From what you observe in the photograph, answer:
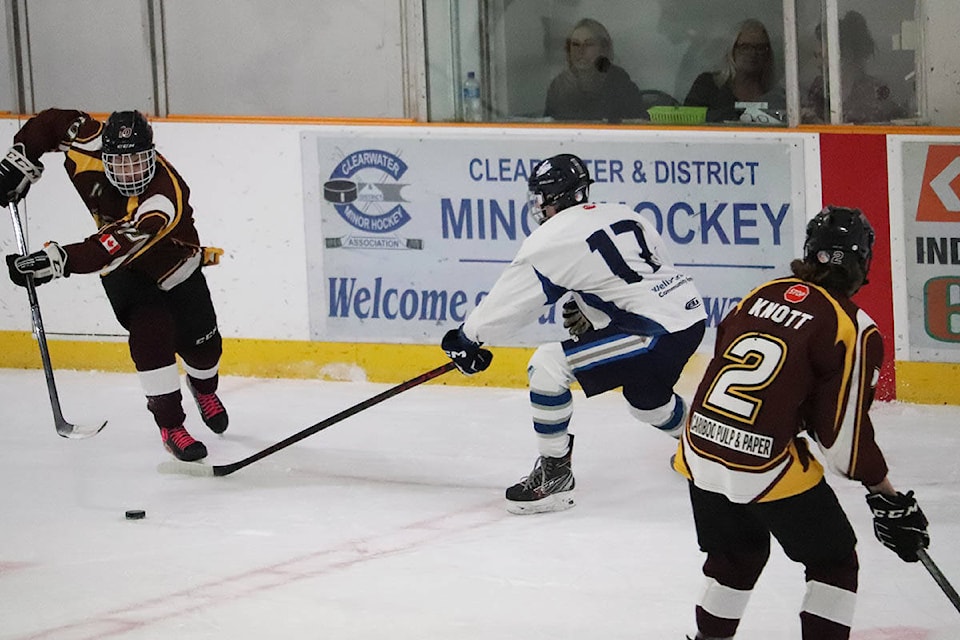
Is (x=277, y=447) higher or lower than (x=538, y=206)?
lower

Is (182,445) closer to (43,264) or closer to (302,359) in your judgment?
(43,264)

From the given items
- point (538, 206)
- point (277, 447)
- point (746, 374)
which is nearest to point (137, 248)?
point (277, 447)

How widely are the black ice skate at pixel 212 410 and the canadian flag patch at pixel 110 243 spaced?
79cm

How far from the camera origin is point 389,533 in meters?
3.98

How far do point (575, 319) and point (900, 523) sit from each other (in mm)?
1734

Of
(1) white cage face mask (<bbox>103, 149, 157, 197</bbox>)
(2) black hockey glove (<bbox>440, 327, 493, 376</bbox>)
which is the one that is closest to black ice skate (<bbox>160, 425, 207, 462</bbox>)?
(1) white cage face mask (<bbox>103, 149, 157, 197</bbox>)

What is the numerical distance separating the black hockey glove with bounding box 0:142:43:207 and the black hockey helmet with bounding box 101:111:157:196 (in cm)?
42

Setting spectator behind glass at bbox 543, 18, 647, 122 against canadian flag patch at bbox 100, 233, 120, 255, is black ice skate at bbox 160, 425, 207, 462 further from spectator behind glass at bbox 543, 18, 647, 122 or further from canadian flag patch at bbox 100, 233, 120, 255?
spectator behind glass at bbox 543, 18, 647, 122

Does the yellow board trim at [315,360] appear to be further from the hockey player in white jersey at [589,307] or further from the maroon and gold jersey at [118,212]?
the hockey player in white jersey at [589,307]

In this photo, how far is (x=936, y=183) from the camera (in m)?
5.09

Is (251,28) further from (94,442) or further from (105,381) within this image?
(94,442)

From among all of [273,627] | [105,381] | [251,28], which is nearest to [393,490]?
[273,627]

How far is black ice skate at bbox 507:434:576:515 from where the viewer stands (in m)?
4.11

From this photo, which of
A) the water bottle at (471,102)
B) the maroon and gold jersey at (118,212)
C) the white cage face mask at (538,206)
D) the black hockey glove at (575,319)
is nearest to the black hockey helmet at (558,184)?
the white cage face mask at (538,206)
